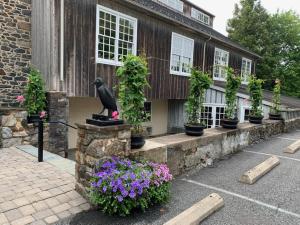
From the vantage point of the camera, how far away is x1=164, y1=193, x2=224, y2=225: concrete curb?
10.1 ft

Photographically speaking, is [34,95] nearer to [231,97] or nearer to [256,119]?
[231,97]

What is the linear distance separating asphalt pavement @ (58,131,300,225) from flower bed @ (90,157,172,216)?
0.45 ft

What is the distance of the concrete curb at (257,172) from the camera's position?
4.73 metres

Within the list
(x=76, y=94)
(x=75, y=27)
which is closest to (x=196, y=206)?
(x=76, y=94)

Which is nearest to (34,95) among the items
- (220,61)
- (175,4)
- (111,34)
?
(111,34)

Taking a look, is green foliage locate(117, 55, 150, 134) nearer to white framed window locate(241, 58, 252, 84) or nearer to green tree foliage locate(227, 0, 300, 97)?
white framed window locate(241, 58, 252, 84)

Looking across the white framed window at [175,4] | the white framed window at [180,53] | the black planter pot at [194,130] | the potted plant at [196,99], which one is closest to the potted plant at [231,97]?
the potted plant at [196,99]

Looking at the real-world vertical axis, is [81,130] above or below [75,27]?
below

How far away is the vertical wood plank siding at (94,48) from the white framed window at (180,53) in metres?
0.28

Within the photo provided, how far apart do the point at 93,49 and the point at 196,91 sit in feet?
13.8

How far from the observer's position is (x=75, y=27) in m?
7.94

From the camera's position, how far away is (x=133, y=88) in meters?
4.15

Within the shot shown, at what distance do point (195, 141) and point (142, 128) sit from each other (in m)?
1.57

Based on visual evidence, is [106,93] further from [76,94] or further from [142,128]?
[76,94]
